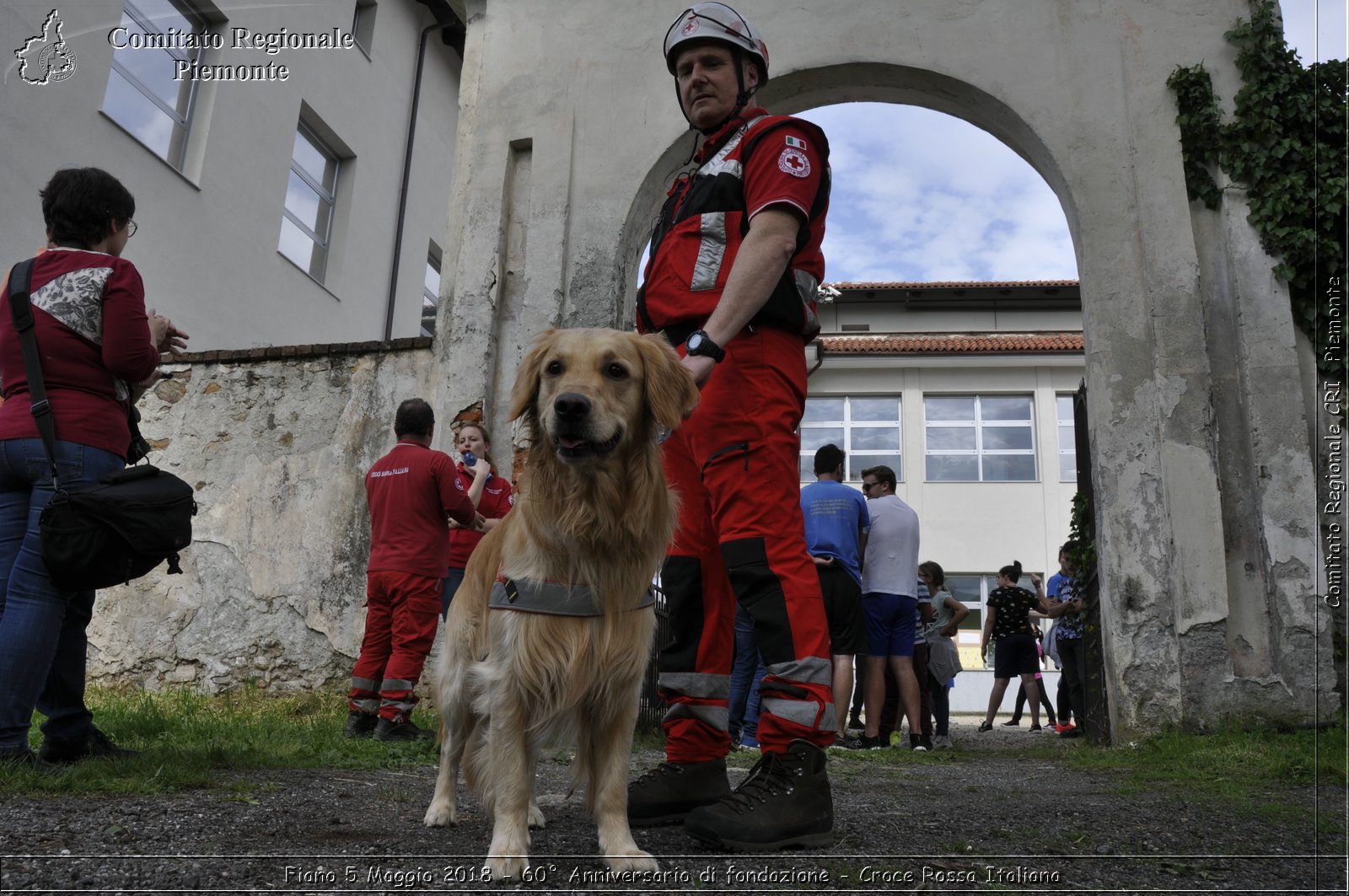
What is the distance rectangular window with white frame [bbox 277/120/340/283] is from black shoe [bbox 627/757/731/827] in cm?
1250

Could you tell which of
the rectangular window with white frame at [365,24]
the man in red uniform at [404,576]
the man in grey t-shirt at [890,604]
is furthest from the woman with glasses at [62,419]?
the rectangular window with white frame at [365,24]

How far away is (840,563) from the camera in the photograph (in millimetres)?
7191

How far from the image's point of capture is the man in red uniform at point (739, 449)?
9.48 ft

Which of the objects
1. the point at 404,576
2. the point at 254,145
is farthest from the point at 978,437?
the point at 404,576

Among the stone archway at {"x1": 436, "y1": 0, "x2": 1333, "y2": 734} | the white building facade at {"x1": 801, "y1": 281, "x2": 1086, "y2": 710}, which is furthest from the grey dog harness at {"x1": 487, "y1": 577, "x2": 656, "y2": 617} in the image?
the white building facade at {"x1": 801, "y1": 281, "x2": 1086, "y2": 710}

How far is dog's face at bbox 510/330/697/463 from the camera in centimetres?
272

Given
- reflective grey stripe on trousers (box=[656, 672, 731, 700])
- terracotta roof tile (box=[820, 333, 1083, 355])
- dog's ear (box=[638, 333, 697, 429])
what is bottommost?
reflective grey stripe on trousers (box=[656, 672, 731, 700])

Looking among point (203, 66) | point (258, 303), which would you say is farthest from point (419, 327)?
point (203, 66)

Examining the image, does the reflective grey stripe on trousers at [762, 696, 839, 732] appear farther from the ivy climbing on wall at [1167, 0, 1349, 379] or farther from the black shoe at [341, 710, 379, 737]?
the ivy climbing on wall at [1167, 0, 1349, 379]

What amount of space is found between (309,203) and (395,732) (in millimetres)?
11318

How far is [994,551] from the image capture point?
2667cm

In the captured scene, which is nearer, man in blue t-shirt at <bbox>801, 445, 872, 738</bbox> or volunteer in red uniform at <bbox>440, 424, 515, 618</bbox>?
volunteer in red uniform at <bbox>440, 424, 515, 618</bbox>

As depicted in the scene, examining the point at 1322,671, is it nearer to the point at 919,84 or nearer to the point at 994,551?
the point at 919,84

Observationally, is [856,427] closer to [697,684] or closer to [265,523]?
[265,523]
